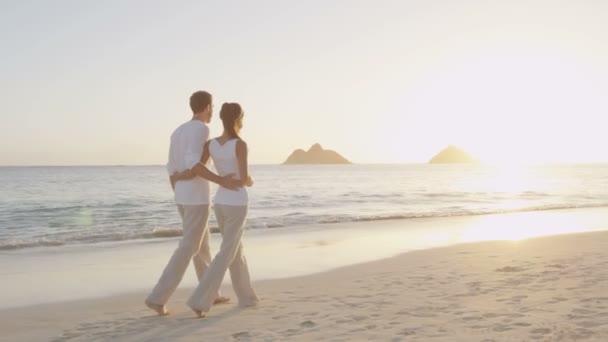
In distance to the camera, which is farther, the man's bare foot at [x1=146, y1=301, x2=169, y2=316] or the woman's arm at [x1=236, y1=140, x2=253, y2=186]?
the man's bare foot at [x1=146, y1=301, x2=169, y2=316]

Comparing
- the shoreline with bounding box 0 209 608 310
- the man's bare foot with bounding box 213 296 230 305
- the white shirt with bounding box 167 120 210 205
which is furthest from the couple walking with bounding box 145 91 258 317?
the shoreline with bounding box 0 209 608 310

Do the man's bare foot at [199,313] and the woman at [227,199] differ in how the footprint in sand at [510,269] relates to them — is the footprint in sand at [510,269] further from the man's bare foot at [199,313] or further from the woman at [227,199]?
the man's bare foot at [199,313]

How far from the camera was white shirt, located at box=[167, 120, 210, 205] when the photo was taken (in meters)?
6.08

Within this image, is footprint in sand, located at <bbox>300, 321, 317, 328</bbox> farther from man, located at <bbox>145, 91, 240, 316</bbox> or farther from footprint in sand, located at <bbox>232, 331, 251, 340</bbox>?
man, located at <bbox>145, 91, 240, 316</bbox>

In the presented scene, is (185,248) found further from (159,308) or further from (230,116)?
(230,116)

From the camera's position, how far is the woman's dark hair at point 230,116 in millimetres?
6129

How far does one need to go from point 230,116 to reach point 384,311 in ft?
8.59

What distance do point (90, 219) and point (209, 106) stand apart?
22.4 m

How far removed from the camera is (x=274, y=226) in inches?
785

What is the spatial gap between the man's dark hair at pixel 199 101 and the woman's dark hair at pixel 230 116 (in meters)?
0.21

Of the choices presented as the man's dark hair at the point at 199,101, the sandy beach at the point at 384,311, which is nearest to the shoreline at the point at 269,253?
the sandy beach at the point at 384,311

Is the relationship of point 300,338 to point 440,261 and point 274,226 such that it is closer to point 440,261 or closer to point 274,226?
point 440,261

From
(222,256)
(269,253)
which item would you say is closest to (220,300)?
(222,256)

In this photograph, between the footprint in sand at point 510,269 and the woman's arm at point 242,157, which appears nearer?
the woman's arm at point 242,157
